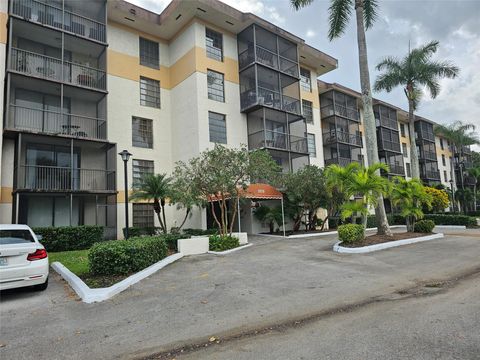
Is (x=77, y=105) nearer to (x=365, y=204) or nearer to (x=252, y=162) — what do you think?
(x=252, y=162)

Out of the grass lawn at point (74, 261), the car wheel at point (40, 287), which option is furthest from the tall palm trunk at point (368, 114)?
the car wheel at point (40, 287)

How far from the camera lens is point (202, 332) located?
508 centimetres

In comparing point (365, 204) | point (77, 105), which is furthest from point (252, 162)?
point (77, 105)

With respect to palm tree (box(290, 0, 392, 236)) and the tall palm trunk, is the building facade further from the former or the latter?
the tall palm trunk

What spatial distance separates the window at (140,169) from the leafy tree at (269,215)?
751 cm

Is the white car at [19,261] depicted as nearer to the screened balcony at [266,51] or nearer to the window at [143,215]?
the window at [143,215]

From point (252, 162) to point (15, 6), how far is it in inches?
586

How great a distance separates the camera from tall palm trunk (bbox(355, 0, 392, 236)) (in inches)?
620

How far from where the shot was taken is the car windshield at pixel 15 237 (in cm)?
752

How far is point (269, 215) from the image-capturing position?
2094 centimetres

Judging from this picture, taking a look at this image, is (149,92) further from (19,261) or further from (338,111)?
(338,111)

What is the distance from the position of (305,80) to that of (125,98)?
51.4 ft

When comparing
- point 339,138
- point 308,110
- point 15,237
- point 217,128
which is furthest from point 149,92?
point 339,138

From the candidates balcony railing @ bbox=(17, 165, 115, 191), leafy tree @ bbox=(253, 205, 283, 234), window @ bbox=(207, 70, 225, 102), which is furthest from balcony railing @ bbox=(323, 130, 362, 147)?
balcony railing @ bbox=(17, 165, 115, 191)
